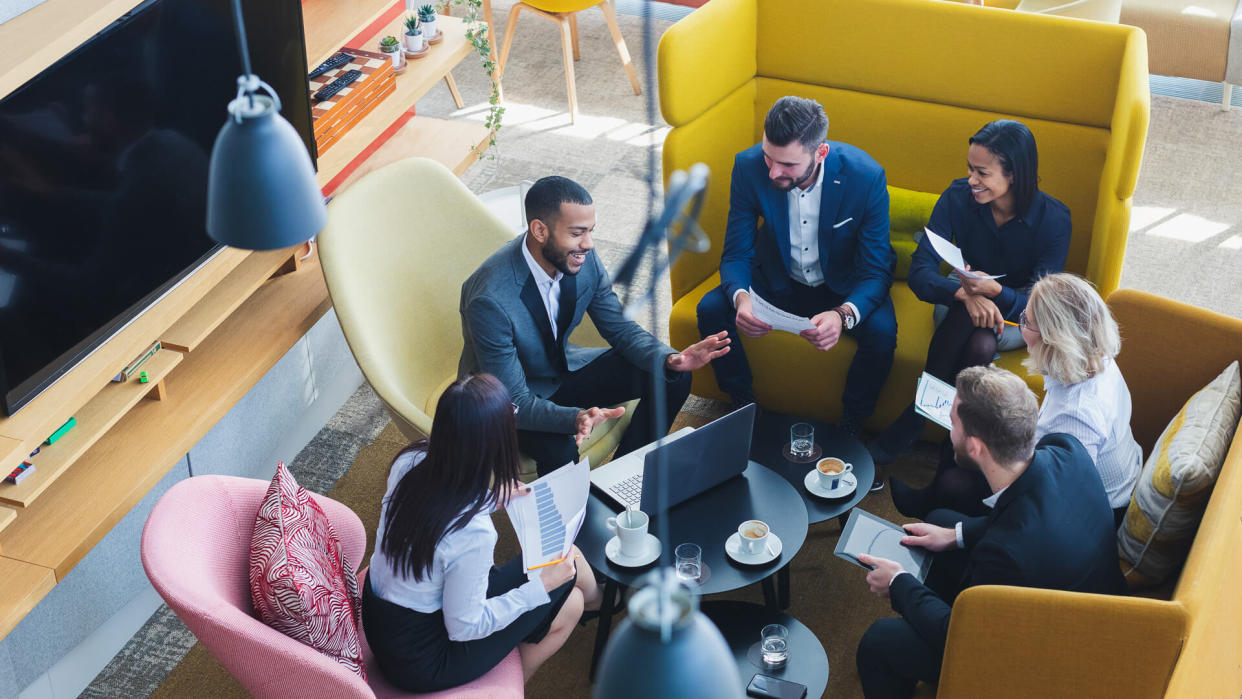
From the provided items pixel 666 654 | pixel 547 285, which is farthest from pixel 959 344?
pixel 666 654

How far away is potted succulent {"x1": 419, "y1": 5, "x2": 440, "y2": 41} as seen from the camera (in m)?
4.27

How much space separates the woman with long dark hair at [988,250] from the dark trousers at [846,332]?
12 cm

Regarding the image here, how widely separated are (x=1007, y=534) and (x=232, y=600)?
5.25 ft

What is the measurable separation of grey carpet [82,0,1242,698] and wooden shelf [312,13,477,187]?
2.62ft

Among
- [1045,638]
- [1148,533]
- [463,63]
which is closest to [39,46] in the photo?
[1045,638]

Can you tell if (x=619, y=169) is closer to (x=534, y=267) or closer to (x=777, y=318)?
(x=777, y=318)

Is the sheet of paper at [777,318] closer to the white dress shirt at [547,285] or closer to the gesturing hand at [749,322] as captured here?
the gesturing hand at [749,322]

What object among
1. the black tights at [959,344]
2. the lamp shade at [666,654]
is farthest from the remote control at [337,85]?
the lamp shade at [666,654]

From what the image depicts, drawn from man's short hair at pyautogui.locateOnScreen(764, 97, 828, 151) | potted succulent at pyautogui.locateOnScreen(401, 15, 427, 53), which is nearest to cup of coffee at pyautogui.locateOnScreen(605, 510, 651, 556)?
man's short hair at pyautogui.locateOnScreen(764, 97, 828, 151)

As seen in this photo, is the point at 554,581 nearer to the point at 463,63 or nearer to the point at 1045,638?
the point at 1045,638

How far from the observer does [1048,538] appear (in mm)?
2508

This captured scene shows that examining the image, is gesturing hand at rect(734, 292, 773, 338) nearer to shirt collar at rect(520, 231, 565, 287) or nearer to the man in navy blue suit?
the man in navy blue suit

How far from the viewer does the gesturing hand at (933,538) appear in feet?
9.43

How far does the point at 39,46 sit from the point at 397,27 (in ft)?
6.03
